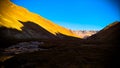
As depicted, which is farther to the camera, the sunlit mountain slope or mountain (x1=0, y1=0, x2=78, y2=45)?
the sunlit mountain slope

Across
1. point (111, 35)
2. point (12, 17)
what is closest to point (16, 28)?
point (12, 17)

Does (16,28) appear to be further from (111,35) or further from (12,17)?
(111,35)

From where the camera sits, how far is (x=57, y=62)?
32.1 m

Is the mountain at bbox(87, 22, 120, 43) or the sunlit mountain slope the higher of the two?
the sunlit mountain slope

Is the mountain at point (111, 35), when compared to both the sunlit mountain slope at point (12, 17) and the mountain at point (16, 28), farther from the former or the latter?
the sunlit mountain slope at point (12, 17)

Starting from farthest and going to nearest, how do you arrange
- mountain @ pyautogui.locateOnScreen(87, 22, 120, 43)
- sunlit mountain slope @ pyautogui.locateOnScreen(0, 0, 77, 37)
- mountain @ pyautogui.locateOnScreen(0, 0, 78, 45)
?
1. sunlit mountain slope @ pyautogui.locateOnScreen(0, 0, 77, 37)
2. mountain @ pyautogui.locateOnScreen(87, 22, 120, 43)
3. mountain @ pyautogui.locateOnScreen(0, 0, 78, 45)

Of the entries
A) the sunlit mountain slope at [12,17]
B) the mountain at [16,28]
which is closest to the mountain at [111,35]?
the mountain at [16,28]

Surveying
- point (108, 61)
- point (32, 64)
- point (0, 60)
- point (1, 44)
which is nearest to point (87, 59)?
point (108, 61)

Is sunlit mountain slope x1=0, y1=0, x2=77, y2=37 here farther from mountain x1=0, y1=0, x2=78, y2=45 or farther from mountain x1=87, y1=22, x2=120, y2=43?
mountain x1=87, y1=22, x2=120, y2=43

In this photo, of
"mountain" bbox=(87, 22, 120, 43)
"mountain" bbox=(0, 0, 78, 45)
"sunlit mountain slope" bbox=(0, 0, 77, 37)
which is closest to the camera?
"mountain" bbox=(0, 0, 78, 45)

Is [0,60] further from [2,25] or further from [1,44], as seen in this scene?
[2,25]

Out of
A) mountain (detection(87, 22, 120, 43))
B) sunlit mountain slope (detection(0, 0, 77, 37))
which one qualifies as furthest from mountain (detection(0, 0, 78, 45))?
mountain (detection(87, 22, 120, 43))

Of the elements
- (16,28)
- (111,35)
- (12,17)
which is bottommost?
(111,35)

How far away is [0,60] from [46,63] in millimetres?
9881
